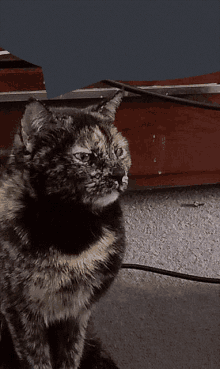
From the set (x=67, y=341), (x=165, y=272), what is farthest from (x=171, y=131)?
(x=67, y=341)

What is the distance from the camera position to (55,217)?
41 centimetres

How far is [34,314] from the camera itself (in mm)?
434

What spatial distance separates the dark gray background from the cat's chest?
23 centimetres

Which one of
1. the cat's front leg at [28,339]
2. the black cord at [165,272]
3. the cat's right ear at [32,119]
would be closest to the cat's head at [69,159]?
the cat's right ear at [32,119]

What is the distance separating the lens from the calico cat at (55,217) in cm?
38

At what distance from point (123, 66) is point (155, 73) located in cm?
4

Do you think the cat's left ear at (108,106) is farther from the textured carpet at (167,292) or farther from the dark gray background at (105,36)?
the textured carpet at (167,292)

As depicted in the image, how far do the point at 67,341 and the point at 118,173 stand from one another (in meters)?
0.31

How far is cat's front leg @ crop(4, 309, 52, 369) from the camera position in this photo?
1.43ft

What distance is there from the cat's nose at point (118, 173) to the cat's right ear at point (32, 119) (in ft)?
0.35

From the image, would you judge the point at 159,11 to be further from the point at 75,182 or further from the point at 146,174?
the point at 146,174

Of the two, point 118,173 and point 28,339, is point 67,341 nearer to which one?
point 28,339

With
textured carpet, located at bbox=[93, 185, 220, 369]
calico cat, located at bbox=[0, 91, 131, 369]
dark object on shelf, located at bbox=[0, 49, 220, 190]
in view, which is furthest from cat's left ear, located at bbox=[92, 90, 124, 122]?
textured carpet, located at bbox=[93, 185, 220, 369]

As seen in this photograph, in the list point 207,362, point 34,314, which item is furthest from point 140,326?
point 34,314
